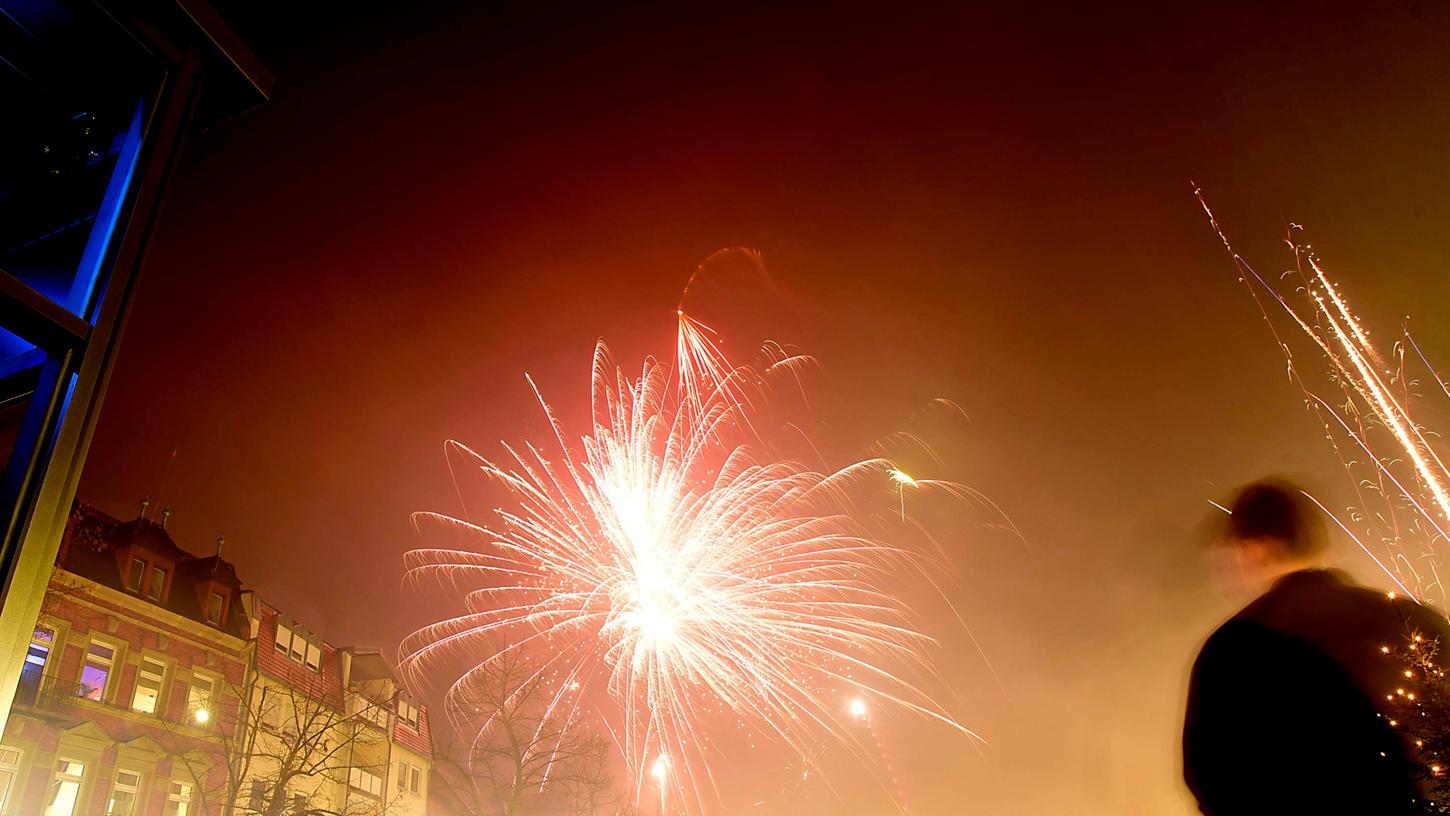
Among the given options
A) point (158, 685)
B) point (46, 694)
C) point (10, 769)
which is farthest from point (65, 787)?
point (158, 685)

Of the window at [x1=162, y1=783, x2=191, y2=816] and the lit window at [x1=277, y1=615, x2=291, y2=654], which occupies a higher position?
the lit window at [x1=277, y1=615, x2=291, y2=654]

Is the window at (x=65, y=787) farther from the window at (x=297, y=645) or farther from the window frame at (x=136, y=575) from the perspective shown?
the window at (x=297, y=645)

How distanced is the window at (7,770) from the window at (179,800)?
17.7 feet

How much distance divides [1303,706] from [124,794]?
30.3 meters

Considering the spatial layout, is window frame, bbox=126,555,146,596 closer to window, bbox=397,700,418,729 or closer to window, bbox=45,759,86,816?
window, bbox=45,759,86,816

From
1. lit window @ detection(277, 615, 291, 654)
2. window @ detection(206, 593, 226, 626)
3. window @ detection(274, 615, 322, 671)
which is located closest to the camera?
window @ detection(206, 593, 226, 626)

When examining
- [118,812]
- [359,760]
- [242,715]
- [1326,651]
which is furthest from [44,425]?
[359,760]

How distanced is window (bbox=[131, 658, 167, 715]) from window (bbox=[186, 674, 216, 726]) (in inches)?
44.2

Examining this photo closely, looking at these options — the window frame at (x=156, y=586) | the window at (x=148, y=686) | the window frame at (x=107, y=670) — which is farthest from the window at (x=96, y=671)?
A: the window frame at (x=156, y=586)

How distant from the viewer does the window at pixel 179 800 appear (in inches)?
992

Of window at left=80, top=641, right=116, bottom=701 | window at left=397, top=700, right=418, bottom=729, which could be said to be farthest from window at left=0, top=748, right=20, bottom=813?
window at left=397, top=700, right=418, bottom=729

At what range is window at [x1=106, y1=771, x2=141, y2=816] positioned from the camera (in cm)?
2314

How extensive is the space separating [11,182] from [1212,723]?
4883 mm

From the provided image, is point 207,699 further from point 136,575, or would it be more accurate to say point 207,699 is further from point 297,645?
point 297,645
